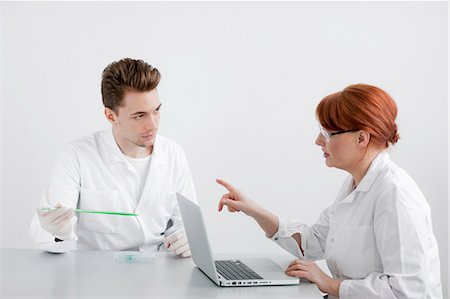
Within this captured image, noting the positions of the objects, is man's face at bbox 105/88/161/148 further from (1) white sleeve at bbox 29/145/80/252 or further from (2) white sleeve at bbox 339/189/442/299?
(2) white sleeve at bbox 339/189/442/299

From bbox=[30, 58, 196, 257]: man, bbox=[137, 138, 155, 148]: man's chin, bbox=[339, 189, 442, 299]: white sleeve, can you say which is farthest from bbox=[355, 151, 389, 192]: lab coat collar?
bbox=[137, 138, 155, 148]: man's chin

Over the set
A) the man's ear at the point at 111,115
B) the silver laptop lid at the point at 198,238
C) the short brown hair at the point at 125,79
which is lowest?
the silver laptop lid at the point at 198,238

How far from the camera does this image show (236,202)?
2.58 metres

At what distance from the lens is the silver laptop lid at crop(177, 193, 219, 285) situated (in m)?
2.10

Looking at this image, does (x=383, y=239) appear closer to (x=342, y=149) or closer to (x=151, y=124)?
(x=342, y=149)

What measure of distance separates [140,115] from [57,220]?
71 cm

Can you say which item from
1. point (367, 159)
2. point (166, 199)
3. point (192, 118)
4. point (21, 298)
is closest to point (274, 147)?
point (192, 118)

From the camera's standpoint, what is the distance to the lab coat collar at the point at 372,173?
2307mm

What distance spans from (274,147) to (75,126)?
4.20 ft

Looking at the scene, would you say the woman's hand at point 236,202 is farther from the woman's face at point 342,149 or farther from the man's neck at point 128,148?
the man's neck at point 128,148

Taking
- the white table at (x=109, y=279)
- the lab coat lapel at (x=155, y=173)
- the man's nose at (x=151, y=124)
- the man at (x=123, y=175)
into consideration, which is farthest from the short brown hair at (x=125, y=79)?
the white table at (x=109, y=279)

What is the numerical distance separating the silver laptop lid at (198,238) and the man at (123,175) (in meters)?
0.65

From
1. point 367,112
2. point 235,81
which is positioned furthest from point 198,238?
point 235,81

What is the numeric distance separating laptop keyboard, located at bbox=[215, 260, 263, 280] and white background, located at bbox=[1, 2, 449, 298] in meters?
1.79
